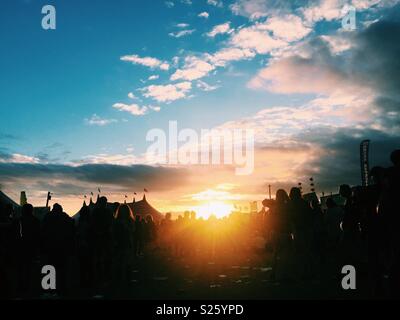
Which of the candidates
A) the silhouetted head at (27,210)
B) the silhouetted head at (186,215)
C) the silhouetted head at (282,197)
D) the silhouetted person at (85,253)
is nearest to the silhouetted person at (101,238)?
the silhouetted person at (85,253)

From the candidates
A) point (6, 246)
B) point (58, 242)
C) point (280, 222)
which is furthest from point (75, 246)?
point (280, 222)

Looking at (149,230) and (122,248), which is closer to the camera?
(122,248)

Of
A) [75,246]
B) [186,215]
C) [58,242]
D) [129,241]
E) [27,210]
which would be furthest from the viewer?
[186,215]

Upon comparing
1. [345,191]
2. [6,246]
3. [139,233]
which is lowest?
[139,233]

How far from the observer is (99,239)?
425 inches

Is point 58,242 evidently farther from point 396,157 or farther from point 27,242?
point 396,157

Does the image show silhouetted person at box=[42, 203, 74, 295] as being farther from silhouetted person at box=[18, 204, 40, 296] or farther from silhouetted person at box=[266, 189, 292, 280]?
silhouetted person at box=[266, 189, 292, 280]

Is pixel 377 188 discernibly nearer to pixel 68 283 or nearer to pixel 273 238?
pixel 273 238

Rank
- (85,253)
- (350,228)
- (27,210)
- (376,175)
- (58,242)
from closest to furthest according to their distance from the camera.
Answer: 1. (376,175)
2. (350,228)
3. (58,242)
4. (27,210)
5. (85,253)

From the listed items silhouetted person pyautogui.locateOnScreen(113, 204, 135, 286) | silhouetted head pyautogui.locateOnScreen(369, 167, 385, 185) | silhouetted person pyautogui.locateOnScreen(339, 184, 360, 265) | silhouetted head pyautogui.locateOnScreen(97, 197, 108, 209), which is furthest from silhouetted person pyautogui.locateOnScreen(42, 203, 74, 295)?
silhouetted head pyautogui.locateOnScreen(369, 167, 385, 185)

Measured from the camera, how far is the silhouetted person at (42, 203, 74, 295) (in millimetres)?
9805

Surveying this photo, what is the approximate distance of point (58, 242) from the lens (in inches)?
388
